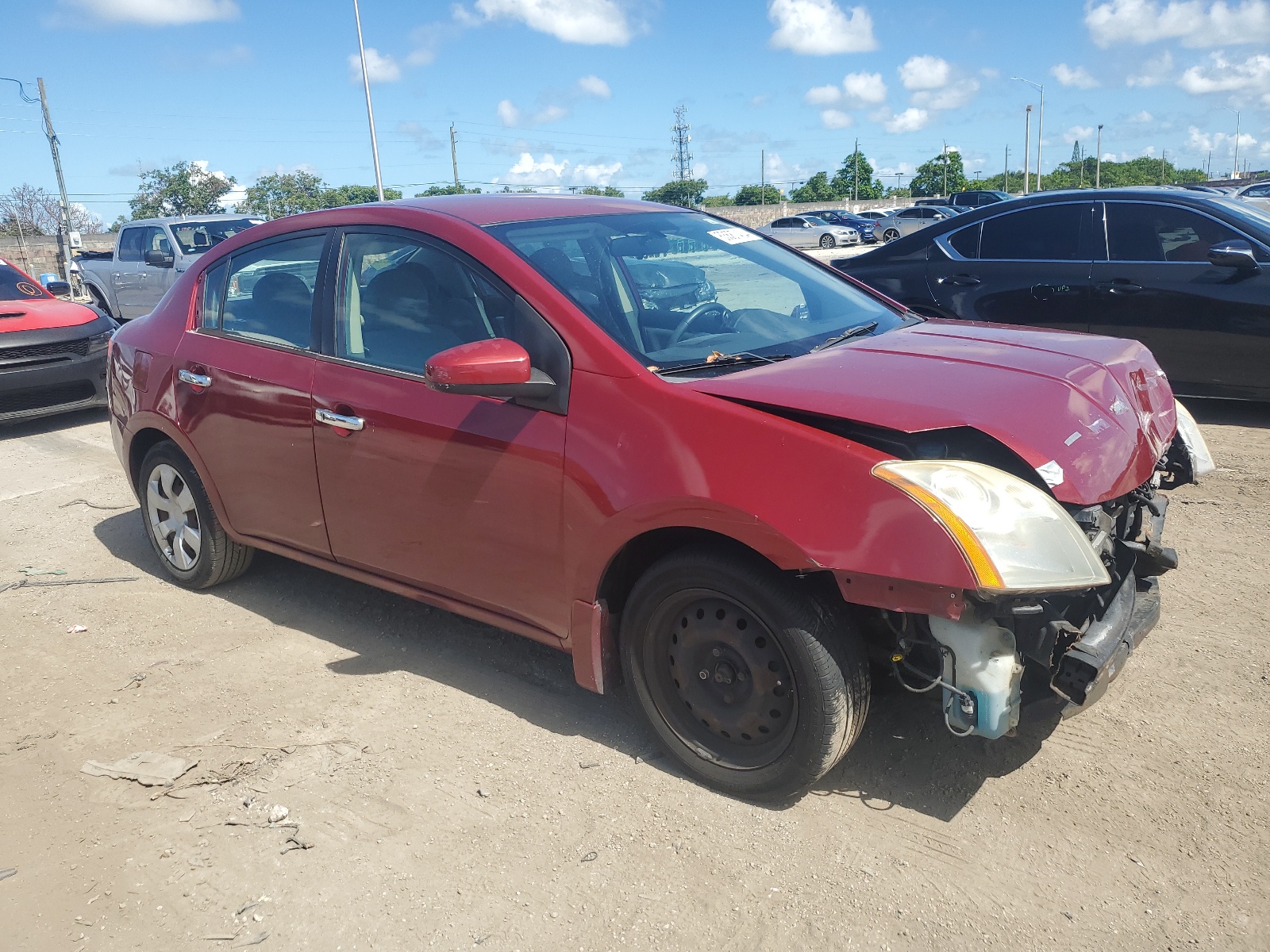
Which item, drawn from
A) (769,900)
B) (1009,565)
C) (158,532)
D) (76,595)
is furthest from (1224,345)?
(76,595)

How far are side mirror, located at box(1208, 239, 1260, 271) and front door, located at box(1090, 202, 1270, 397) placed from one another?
4 centimetres

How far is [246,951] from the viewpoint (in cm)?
250

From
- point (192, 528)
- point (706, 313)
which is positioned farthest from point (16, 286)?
point (706, 313)

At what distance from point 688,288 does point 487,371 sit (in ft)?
3.14

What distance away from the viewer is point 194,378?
Result: 14.4ft

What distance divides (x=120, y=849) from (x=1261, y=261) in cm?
702

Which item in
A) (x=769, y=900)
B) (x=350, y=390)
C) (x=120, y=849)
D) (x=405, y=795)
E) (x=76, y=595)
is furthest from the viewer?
(x=76, y=595)

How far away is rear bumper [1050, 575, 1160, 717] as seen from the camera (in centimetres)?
263

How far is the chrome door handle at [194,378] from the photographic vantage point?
4344mm

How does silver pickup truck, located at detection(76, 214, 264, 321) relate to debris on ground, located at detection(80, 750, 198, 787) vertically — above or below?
above

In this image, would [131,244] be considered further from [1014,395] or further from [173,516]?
[1014,395]

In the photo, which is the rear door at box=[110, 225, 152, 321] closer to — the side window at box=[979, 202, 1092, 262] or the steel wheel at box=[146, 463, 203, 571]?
the steel wheel at box=[146, 463, 203, 571]

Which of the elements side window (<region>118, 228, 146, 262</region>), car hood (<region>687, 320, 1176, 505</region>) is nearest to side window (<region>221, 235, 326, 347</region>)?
car hood (<region>687, 320, 1176, 505</region>)

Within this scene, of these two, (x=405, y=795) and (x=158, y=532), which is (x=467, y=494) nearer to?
(x=405, y=795)
